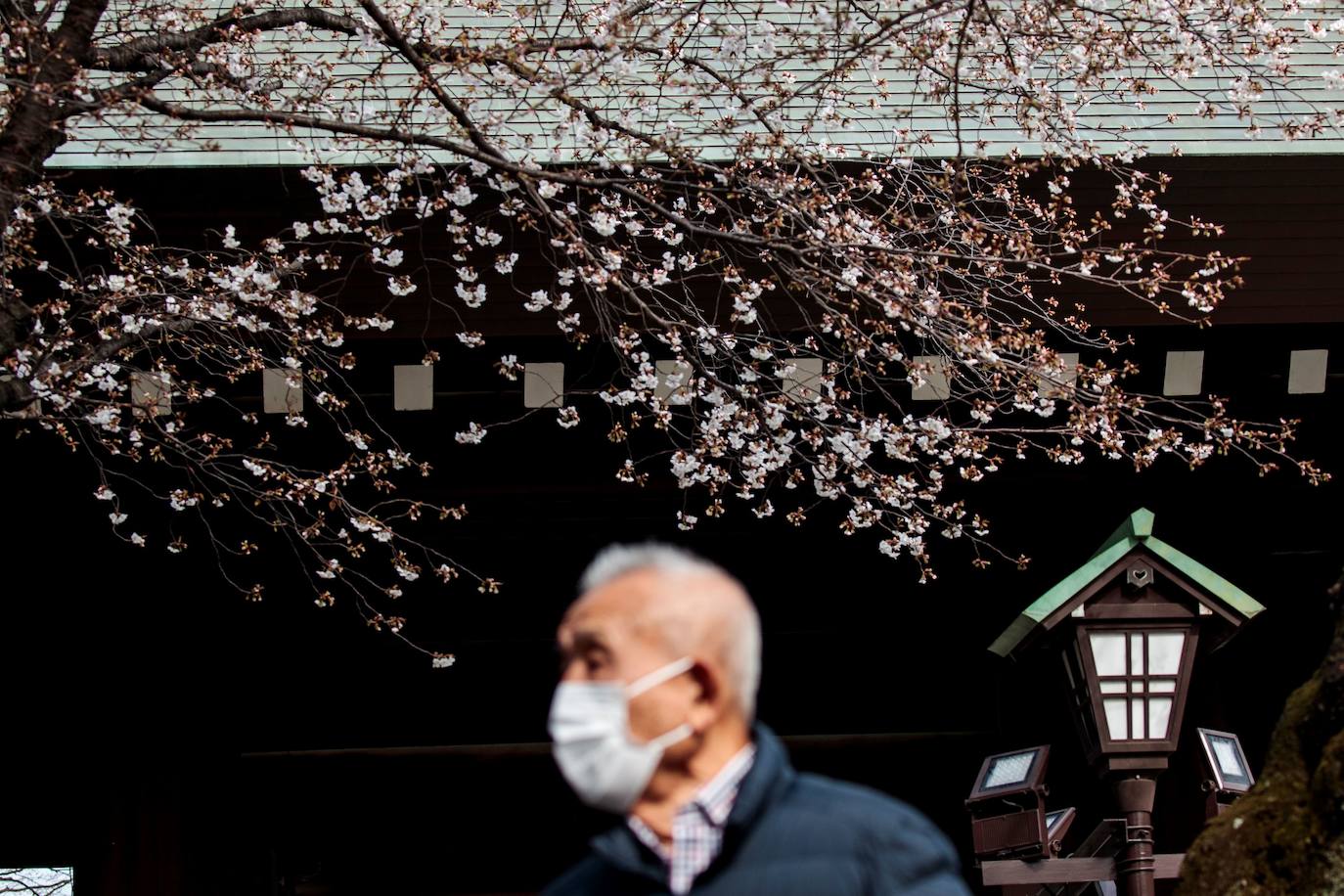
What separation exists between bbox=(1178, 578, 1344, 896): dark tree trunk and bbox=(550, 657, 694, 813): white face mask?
1.63 meters

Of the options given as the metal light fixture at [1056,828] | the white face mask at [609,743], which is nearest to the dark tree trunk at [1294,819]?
the white face mask at [609,743]

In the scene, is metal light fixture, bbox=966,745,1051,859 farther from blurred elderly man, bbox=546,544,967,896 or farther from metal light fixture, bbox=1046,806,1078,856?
blurred elderly man, bbox=546,544,967,896

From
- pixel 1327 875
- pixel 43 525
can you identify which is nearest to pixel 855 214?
pixel 1327 875

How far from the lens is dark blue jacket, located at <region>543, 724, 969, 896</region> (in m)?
1.86

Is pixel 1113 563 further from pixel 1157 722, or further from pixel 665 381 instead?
pixel 665 381

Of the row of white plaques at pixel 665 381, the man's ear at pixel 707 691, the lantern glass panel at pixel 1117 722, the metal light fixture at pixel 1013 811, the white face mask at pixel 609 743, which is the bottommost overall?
the metal light fixture at pixel 1013 811

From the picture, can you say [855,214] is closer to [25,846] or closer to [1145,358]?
[1145,358]

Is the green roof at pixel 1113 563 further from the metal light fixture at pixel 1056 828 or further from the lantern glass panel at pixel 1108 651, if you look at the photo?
the metal light fixture at pixel 1056 828

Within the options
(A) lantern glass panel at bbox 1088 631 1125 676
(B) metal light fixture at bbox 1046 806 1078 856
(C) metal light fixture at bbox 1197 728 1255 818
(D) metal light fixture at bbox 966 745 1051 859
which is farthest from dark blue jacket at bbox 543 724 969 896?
(C) metal light fixture at bbox 1197 728 1255 818

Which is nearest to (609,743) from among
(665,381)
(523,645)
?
(665,381)

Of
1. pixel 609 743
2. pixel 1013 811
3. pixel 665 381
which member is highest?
pixel 665 381

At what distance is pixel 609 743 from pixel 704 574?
247mm

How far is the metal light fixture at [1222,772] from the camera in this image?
659cm

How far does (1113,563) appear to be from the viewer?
219 inches
